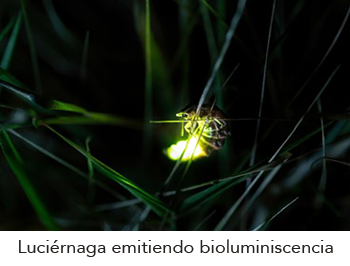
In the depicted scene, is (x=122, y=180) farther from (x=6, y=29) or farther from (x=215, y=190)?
(x=6, y=29)

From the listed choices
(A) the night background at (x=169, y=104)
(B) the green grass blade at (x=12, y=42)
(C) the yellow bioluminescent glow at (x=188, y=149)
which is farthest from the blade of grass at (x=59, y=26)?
(C) the yellow bioluminescent glow at (x=188, y=149)

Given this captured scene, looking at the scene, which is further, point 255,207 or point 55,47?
point 55,47

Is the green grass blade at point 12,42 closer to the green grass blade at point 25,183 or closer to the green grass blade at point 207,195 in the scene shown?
the green grass blade at point 25,183

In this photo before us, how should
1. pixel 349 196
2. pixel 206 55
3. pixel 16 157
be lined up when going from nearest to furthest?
1. pixel 16 157
2. pixel 349 196
3. pixel 206 55

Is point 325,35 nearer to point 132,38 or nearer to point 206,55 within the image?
point 206,55

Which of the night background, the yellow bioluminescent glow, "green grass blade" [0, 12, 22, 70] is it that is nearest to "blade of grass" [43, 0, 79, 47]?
the night background

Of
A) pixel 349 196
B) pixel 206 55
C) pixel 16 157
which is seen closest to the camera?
pixel 16 157
